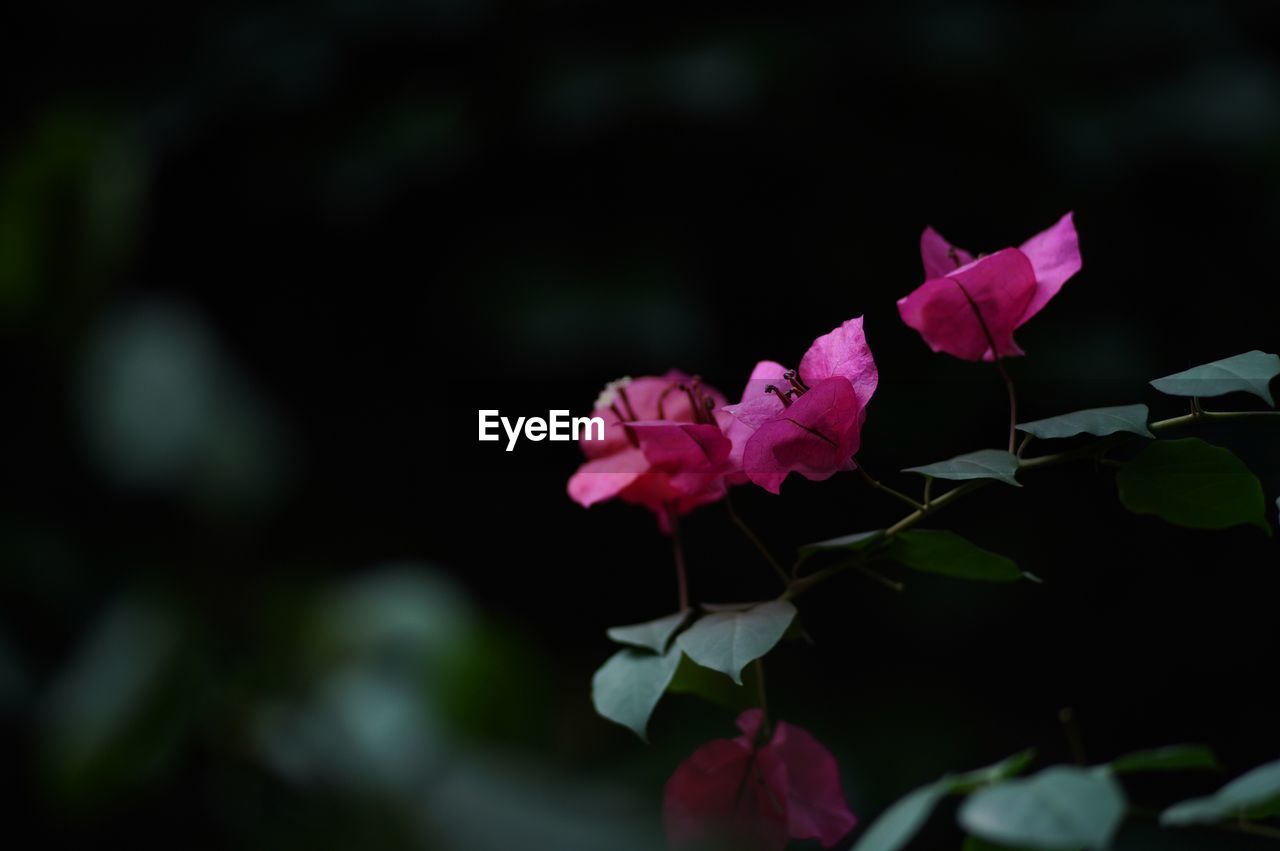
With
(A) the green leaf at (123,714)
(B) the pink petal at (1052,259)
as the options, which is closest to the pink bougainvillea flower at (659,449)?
(B) the pink petal at (1052,259)

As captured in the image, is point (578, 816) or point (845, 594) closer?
point (578, 816)

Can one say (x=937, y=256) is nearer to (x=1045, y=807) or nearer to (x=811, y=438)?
(x=811, y=438)

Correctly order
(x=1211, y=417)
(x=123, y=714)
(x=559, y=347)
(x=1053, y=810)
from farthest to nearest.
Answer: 1. (x=559, y=347)
2. (x=123, y=714)
3. (x=1211, y=417)
4. (x=1053, y=810)

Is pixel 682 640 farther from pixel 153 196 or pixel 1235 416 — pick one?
pixel 153 196

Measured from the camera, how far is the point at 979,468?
0.30 metres

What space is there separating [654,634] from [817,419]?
8cm

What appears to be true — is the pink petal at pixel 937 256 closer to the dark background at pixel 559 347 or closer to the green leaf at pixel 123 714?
the dark background at pixel 559 347

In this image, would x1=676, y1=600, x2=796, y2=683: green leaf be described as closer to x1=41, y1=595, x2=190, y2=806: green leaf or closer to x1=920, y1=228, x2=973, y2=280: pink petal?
x1=920, y1=228, x2=973, y2=280: pink petal

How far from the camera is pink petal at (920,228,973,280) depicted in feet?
1.21

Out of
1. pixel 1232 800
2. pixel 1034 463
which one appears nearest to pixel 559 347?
pixel 1034 463

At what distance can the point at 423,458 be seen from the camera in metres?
1.34

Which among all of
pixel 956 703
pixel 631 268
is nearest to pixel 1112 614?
pixel 956 703

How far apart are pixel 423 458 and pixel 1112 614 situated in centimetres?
79

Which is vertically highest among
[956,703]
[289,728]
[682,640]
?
[682,640]
